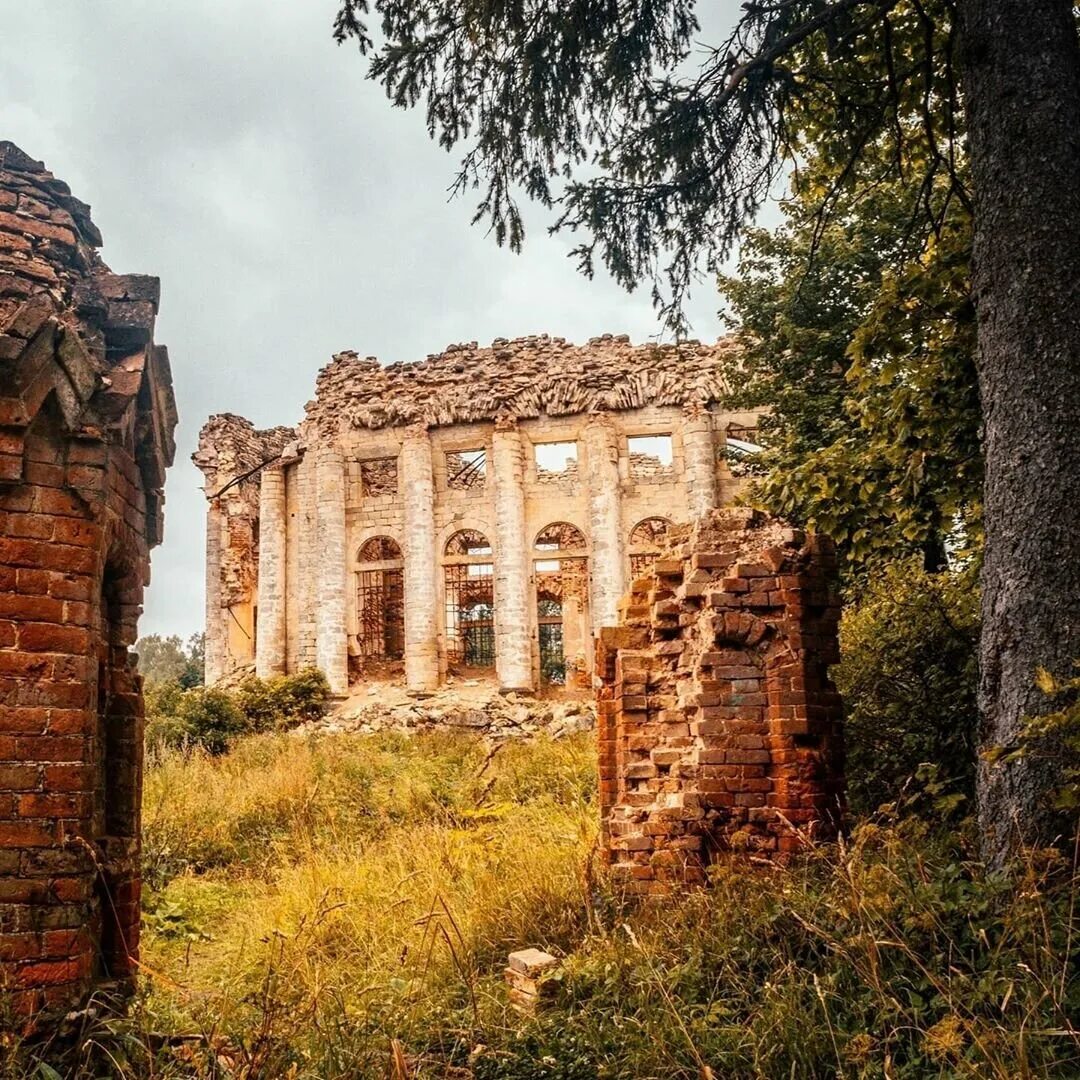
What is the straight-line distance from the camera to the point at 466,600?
26797mm

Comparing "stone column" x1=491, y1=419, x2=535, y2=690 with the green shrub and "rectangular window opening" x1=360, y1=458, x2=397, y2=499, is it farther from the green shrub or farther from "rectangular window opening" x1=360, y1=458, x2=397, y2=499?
the green shrub

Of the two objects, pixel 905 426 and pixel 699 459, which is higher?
pixel 699 459

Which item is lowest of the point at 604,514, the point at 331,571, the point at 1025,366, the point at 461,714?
the point at 461,714

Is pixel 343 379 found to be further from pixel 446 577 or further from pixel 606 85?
pixel 606 85

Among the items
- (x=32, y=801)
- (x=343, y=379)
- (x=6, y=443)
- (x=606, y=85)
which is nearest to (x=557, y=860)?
(x=32, y=801)

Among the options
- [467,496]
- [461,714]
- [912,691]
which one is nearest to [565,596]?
[467,496]

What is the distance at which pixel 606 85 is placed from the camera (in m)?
7.07

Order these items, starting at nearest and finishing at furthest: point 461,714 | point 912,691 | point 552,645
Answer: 1. point 912,691
2. point 461,714
3. point 552,645

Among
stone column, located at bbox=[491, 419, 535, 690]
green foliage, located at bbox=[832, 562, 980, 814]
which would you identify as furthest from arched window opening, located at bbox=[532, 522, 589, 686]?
green foliage, located at bbox=[832, 562, 980, 814]

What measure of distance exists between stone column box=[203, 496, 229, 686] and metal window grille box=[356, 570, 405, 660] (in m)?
4.85

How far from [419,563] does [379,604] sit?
2.18m

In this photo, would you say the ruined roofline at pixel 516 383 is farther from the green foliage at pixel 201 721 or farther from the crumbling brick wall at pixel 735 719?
the crumbling brick wall at pixel 735 719

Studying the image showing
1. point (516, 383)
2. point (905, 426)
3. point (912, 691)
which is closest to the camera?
point (905, 426)

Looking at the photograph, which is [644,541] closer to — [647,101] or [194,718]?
[194,718]
